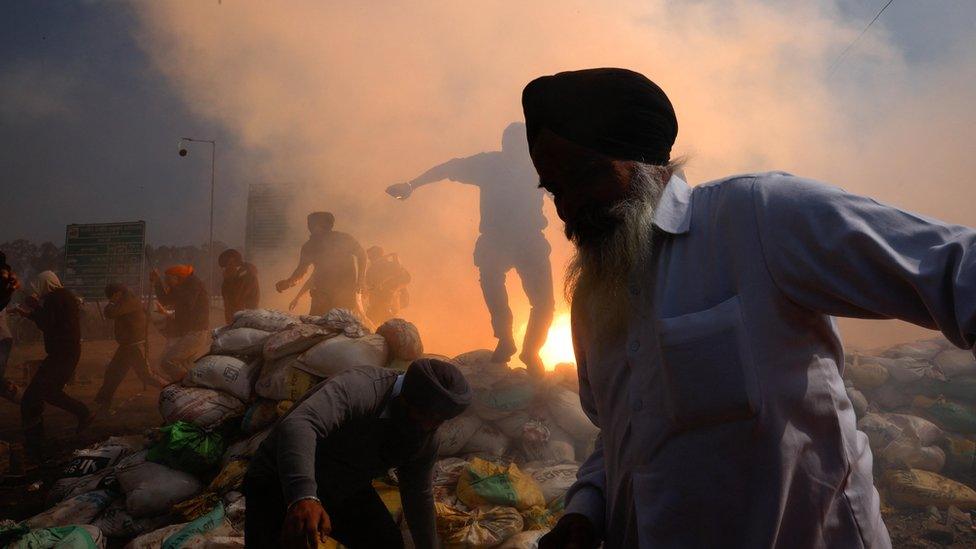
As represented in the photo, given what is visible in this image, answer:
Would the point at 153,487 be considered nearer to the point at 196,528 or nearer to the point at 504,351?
the point at 196,528

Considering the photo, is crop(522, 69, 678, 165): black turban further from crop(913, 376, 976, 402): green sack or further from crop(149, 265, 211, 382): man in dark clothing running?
crop(149, 265, 211, 382): man in dark clothing running

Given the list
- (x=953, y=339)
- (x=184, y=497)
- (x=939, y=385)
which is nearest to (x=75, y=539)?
(x=184, y=497)

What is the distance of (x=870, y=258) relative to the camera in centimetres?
77

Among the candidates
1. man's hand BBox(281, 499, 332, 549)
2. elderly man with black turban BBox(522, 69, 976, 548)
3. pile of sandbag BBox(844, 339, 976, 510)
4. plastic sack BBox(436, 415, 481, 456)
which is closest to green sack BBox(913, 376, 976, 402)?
pile of sandbag BBox(844, 339, 976, 510)

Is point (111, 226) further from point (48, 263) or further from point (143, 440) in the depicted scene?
point (143, 440)

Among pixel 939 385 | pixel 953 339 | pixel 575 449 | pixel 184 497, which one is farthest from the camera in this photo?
pixel 939 385

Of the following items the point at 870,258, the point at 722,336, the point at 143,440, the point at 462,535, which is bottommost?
the point at 143,440

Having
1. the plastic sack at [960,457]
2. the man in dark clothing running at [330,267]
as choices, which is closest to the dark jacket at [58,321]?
the man in dark clothing running at [330,267]

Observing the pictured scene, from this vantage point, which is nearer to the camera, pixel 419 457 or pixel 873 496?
pixel 873 496

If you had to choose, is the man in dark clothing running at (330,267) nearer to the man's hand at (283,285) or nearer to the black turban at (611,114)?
the man's hand at (283,285)

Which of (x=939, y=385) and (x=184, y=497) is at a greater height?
(x=939, y=385)

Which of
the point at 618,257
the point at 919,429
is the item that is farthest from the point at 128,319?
the point at 919,429

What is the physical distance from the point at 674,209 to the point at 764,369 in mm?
346

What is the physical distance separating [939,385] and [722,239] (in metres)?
6.36
